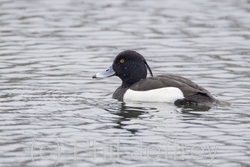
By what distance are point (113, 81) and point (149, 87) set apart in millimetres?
2165

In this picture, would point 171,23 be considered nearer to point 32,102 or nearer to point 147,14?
point 147,14

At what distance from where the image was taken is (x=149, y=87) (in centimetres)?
1134

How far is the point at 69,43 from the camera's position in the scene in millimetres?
16500

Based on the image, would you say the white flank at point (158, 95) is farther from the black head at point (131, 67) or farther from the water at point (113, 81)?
the black head at point (131, 67)

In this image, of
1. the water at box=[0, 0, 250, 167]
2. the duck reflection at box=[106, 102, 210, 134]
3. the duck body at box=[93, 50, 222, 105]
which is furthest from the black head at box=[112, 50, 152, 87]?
the duck reflection at box=[106, 102, 210, 134]

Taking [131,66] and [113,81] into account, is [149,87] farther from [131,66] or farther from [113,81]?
[113,81]

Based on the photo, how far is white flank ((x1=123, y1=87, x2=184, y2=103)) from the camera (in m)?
11.1

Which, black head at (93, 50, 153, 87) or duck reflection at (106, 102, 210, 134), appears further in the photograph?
black head at (93, 50, 153, 87)

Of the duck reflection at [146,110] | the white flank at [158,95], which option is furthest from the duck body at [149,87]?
the duck reflection at [146,110]

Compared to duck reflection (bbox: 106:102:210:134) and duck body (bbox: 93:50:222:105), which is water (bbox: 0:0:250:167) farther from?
duck body (bbox: 93:50:222:105)

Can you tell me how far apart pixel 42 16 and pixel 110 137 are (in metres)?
11.0

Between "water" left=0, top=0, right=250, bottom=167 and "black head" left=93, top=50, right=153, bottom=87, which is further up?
"black head" left=93, top=50, right=153, bottom=87

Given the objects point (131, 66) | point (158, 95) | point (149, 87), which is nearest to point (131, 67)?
point (131, 66)

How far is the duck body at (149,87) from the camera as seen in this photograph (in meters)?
11.0
